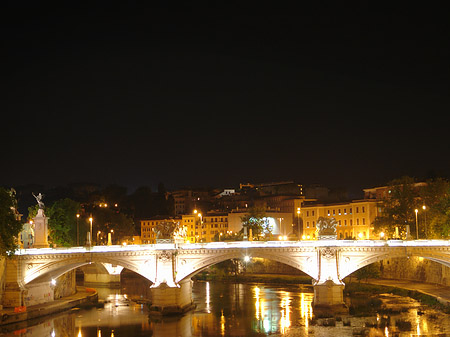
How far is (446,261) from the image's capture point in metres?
51.6

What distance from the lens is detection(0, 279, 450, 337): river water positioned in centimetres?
4462

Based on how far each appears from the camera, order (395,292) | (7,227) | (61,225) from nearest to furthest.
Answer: (7,227) < (395,292) < (61,225)

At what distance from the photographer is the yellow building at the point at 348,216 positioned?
97750 millimetres

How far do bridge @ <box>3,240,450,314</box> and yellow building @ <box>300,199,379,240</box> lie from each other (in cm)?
4245

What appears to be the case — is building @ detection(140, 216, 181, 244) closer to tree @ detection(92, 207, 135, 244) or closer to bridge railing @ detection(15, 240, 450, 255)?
tree @ detection(92, 207, 135, 244)

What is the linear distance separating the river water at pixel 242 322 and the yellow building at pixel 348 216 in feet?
125

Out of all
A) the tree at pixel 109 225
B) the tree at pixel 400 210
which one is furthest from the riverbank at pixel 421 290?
the tree at pixel 109 225

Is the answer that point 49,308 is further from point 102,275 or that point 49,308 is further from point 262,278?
point 262,278

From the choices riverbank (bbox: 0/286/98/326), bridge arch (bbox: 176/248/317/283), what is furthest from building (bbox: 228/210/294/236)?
bridge arch (bbox: 176/248/317/283)

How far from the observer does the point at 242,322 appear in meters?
49.1

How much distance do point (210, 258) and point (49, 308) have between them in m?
13.4

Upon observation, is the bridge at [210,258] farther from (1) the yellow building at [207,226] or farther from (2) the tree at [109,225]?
(1) the yellow building at [207,226]

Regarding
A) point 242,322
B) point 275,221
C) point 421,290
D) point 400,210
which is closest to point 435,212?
point 400,210

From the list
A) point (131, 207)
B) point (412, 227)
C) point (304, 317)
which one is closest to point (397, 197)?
point (412, 227)
